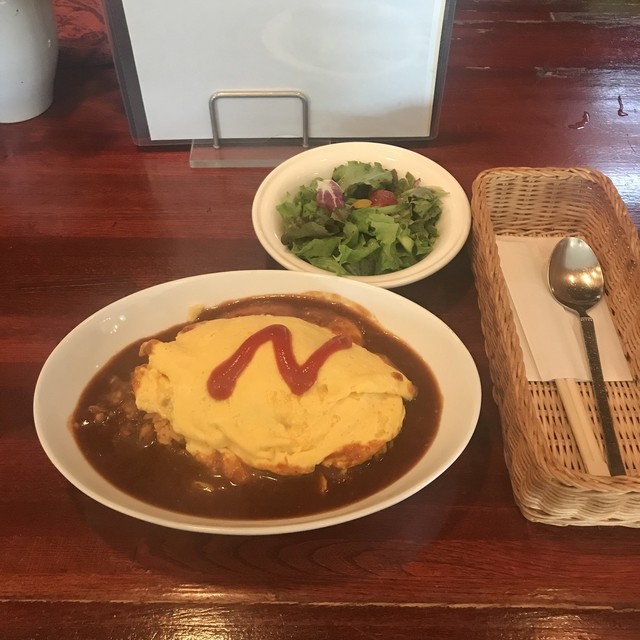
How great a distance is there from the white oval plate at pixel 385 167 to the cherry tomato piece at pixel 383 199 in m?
0.13

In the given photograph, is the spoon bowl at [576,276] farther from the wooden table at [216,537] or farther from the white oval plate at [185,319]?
the white oval plate at [185,319]

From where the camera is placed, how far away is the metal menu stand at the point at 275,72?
6.05 feet

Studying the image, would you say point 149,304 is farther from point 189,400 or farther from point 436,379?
point 436,379

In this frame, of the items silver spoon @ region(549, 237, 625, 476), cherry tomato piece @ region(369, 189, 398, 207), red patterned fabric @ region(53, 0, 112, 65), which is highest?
red patterned fabric @ region(53, 0, 112, 65)

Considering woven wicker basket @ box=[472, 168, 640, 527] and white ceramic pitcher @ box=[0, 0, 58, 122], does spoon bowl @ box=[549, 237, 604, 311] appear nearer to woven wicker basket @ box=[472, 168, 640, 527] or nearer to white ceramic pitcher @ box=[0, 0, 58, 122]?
woven wicker basket @ box=[472, 168, 640, 527]

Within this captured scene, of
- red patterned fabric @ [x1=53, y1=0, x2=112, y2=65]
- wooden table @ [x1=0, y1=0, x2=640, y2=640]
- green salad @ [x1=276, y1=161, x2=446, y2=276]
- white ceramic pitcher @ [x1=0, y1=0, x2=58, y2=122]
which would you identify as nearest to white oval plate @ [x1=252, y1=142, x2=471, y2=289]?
green salad @ [x1=276, y1=161, x2=446, y2=276]

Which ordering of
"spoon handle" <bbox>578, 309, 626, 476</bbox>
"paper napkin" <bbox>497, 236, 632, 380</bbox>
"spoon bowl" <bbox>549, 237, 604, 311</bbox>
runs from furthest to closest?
"spoon bowl" <bbox>549, 237, 604, 311</bbox>, "paper napkin" <bbox>497, 236, 632, 380</bbox>, "spoon handle" <bbox>578, 309, 626, 476</bbox>

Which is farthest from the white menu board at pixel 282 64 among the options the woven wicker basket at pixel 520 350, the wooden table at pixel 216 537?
the woven wicker basket at pixel 520 350

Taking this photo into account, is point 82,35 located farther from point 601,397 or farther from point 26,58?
point 601,397

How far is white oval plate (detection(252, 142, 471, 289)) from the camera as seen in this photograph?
1554 millimetres

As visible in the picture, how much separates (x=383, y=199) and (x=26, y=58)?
4.34 feet

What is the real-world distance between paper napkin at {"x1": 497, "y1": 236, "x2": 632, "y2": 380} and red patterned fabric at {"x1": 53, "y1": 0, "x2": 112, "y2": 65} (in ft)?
5.85

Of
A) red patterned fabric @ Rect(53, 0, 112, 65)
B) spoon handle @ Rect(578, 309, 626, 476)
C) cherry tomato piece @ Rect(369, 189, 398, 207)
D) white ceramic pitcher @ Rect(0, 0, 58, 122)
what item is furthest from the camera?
red patterned fabric @ Rect(53, 0, 112, 65)

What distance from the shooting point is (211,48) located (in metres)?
1.91
